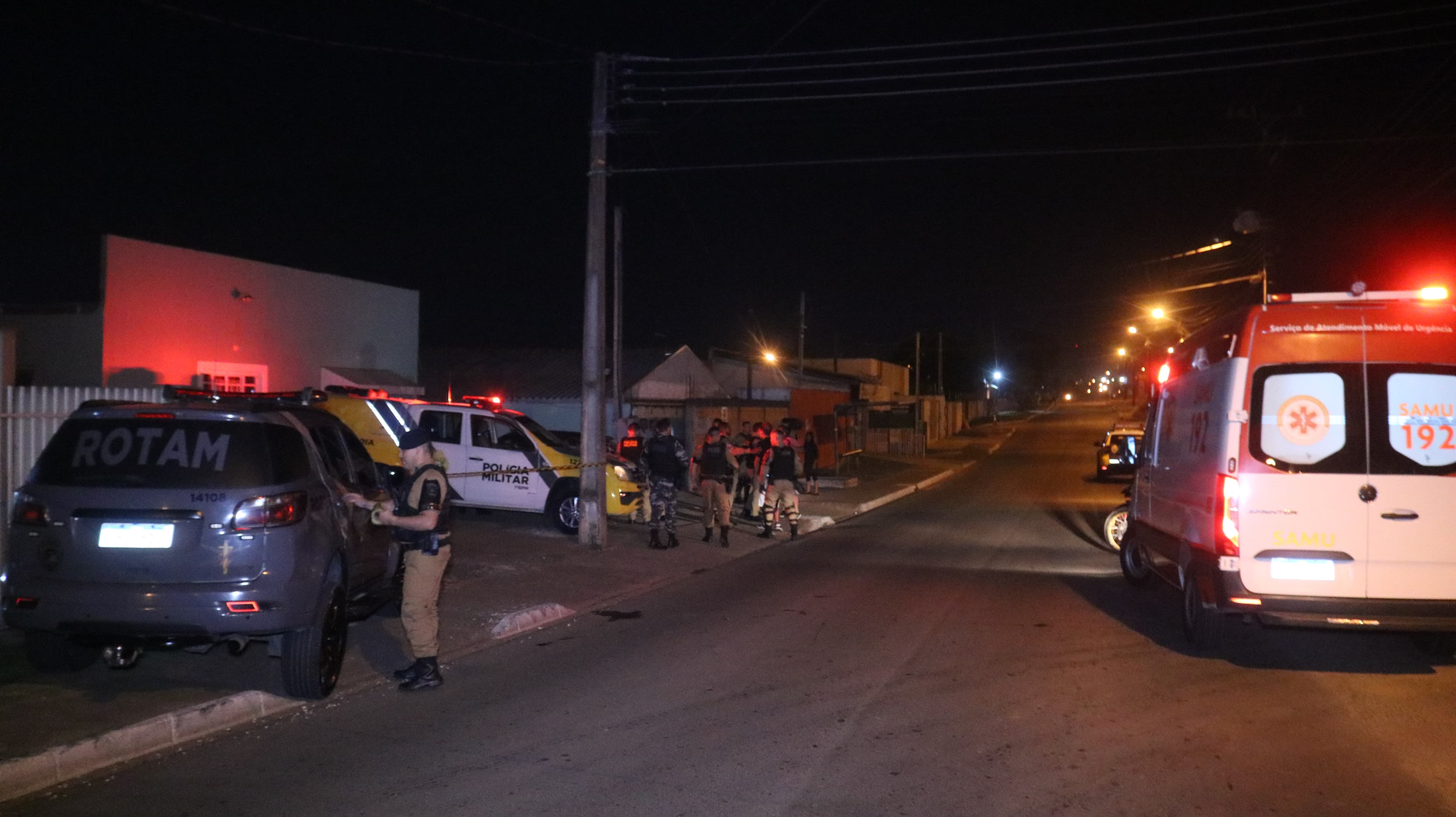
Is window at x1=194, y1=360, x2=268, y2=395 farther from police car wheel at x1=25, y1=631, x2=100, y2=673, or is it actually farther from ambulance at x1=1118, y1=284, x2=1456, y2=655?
ambulance at x1=1118, y1=284, x2=1456, y2=655

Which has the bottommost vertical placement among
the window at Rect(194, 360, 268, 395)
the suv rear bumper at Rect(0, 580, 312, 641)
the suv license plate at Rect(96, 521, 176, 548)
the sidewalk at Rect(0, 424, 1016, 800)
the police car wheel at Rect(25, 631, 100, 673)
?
the sidewalk at Rect(0, 424, 1016, 800)

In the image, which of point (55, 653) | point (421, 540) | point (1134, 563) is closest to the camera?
point (55, 653)

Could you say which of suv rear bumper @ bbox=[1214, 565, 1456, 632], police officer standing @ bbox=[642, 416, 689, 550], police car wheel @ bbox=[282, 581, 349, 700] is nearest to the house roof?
police officer standing @ bbox=[642, 416, 689, 550]

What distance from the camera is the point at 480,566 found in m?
13.5

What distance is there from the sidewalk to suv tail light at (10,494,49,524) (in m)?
1.15

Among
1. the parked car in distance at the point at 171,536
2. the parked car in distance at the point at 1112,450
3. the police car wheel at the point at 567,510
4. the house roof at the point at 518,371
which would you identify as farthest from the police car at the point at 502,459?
the house roof at the point at 518,371

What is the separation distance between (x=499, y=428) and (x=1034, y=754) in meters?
12.1

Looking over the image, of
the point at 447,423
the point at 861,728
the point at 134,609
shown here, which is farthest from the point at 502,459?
the point at 861,728

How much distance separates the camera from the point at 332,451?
27.3 feet

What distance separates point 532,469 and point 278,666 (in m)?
8.32

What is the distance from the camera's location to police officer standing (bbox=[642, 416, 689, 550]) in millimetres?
15656

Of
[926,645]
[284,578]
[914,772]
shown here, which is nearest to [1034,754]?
[914,772]

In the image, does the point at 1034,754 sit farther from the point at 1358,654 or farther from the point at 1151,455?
the point at 1151,455

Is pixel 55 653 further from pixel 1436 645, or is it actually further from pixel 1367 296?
pixel 1436 645
